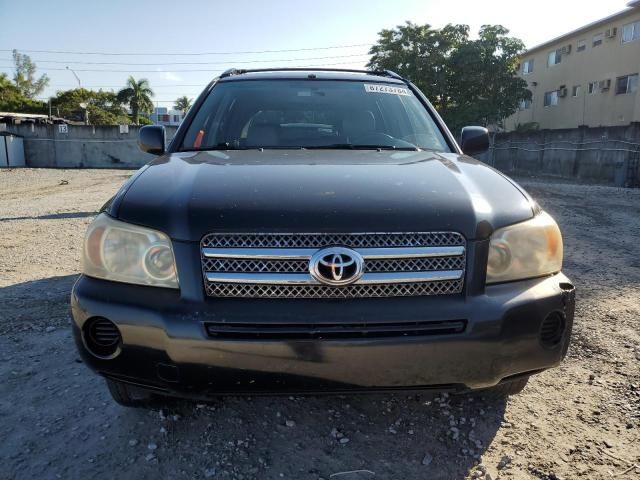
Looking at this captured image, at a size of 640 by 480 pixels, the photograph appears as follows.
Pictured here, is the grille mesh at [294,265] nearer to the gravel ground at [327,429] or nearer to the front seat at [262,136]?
the gravel ground at [327,429]

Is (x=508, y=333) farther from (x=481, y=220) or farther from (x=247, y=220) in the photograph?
(x=247, y=220)

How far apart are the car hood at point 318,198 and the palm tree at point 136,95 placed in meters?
60.3

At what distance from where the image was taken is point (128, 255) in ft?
5.98

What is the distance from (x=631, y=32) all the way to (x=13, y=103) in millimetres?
57508

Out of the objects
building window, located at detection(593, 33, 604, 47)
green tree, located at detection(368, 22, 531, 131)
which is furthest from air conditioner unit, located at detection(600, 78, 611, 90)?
green tree, located at detection(368, 22, 531, 131)

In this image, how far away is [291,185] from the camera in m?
1.94

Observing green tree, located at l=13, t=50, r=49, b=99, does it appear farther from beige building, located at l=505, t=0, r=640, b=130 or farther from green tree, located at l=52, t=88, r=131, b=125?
beige building, located at l=505, t=0, r=640, b=130

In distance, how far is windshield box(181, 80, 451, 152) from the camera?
2832 mm

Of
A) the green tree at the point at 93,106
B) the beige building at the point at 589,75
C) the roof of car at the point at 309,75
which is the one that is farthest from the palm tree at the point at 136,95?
the roof of car at the point at 309,75

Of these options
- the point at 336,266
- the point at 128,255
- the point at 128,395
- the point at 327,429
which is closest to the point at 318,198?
the point at 336,266

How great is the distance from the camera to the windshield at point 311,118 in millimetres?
2832

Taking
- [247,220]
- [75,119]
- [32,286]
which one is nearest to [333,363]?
[247,220]

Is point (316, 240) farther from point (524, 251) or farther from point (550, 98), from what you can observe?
point (550, 98)

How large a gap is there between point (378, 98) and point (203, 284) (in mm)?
1976
